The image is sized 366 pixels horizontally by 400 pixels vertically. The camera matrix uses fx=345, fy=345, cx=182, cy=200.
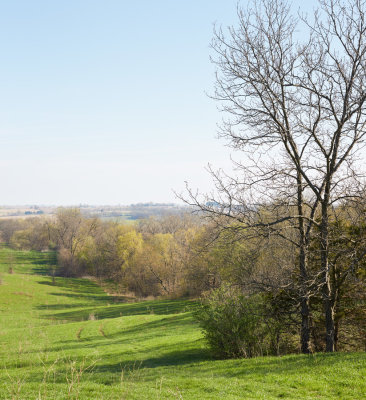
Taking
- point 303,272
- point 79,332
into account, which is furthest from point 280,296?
point 79,332

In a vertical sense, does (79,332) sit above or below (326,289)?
below

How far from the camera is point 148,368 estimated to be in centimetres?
1345

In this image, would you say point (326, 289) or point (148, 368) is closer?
point (326, 289)

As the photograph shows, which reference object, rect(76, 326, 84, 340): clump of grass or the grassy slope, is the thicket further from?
rect(76, 326, 84, 340): clump of grass

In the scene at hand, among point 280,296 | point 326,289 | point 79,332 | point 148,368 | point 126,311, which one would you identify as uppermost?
point 326,289

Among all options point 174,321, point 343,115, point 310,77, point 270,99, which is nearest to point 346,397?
point 343,115

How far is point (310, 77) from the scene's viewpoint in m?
11.8

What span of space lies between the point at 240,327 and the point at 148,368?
3.97 metres

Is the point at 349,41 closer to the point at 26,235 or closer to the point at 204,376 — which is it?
the point at 204,376

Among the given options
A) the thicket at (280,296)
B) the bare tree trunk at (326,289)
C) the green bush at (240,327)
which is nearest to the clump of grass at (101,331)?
the thicket at (280,296)

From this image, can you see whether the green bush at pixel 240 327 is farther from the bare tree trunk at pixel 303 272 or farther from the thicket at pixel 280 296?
the bare tree trunk at pixel 303 272

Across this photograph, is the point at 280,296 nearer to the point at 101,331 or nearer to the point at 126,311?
the point at 101,331

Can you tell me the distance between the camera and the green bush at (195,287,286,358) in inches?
549

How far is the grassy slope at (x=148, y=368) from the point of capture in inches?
335
